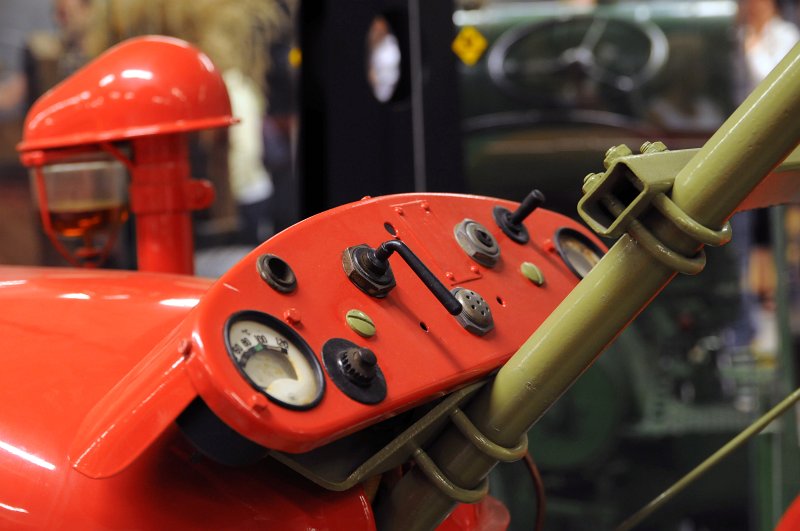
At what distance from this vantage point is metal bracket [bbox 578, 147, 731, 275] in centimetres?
80

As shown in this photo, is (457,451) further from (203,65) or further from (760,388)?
(760,388)

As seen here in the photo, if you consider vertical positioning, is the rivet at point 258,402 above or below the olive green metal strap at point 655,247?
below

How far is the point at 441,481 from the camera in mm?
948

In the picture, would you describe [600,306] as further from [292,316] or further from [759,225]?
[759,225]

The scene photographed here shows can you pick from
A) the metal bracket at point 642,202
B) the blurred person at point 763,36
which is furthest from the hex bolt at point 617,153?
the blurred person at point 763,36

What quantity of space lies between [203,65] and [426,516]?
846mm

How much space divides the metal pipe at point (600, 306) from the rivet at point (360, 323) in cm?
12

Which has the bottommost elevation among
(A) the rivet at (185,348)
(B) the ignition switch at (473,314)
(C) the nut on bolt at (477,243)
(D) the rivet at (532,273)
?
(D) the rivet at (532,273)

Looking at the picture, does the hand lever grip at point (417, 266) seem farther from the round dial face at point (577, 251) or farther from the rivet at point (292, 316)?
the round dial face at point (577, 251)

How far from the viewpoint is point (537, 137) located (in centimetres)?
327

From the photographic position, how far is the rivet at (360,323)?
2.94ft

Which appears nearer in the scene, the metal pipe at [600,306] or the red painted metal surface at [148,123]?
the metal pipe at [600,306]

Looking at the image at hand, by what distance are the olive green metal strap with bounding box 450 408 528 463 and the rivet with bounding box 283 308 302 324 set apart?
0.57 feet

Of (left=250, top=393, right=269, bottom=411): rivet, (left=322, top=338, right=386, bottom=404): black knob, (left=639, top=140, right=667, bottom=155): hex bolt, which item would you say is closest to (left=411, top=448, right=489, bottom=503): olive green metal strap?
(left=322, top=338, right=386, bottom=404): black knob
